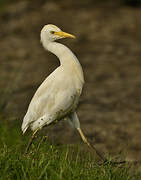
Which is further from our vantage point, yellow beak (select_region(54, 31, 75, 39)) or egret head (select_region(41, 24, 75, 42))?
egret head (select_region(41, 24, 75, 42))

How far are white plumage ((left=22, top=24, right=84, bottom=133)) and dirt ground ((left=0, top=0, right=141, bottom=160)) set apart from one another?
3.05 ft

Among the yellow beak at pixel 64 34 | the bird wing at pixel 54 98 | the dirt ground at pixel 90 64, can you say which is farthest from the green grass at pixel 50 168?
the dirt ground at pixel 90 64

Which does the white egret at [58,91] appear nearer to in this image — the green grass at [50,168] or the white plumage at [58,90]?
the white plumage at [58,90]

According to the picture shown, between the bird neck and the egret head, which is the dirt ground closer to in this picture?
the bird neck

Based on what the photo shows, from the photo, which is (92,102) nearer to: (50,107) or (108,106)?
(108,106)

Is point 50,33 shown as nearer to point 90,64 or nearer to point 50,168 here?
point 50,168

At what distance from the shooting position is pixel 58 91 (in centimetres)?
624

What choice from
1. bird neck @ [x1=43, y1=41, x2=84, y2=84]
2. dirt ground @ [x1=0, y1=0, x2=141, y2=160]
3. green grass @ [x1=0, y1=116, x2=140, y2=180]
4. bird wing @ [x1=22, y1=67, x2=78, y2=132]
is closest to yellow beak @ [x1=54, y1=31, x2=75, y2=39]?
bird neck @ [x1=43, y1=41, x2=84, y2=84]

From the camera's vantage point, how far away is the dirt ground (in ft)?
31.7

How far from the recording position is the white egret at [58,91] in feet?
20.2

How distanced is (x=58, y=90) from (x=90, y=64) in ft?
26.1

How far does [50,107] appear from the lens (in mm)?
6328

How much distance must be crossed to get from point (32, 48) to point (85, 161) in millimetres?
10197

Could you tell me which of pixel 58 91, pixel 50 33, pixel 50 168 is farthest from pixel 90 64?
pixel 50 168
